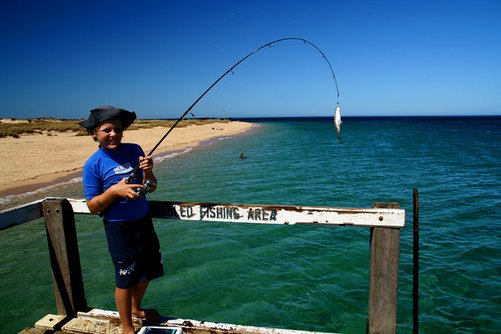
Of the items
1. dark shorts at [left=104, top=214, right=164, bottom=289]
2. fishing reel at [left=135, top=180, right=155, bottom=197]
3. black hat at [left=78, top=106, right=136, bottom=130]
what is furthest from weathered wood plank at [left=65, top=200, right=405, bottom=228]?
black hat at [left=78, top=106, right=136, bottom=130]

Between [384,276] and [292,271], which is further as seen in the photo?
[292,271]

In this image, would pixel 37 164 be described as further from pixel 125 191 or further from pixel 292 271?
pixel 125 191

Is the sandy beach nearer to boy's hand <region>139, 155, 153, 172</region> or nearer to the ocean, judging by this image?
the ocean

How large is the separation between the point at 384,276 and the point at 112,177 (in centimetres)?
237

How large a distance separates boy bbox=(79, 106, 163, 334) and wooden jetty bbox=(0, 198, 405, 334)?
318 millimetres

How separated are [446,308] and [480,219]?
17.4 feet

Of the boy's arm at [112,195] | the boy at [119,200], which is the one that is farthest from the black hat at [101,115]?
the boy's arm at [112,195]

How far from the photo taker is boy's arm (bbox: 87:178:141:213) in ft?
8.03

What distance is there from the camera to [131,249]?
2.69 meters

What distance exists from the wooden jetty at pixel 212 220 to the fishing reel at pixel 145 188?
0.39 m

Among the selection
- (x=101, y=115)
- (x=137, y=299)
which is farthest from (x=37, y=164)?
(x=101, y=115)

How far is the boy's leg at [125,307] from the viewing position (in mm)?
2715

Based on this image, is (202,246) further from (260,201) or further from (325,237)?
(260,201)

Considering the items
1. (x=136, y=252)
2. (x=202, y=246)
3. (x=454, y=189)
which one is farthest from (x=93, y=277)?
(x=454, y=189)
